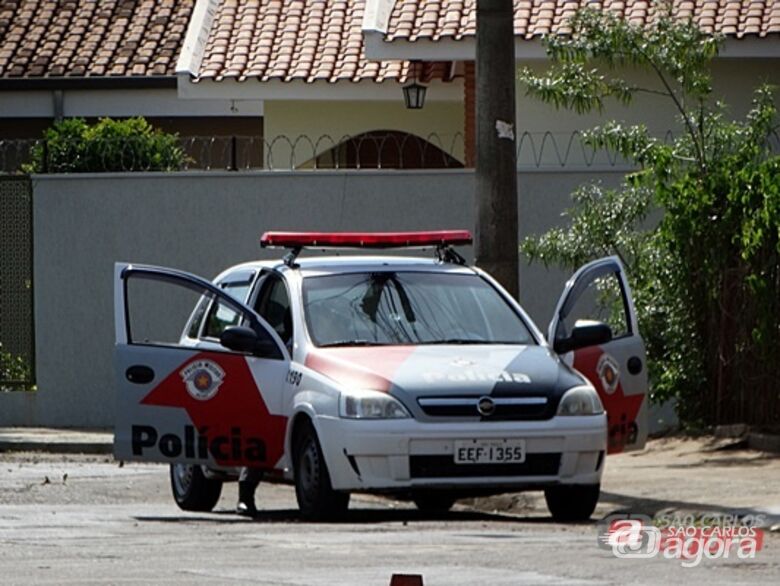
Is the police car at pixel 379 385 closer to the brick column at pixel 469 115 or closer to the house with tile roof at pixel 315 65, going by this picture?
the house with tile roof at pixel 315 65

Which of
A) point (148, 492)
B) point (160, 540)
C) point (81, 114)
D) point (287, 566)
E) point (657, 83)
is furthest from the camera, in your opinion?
point (81, 114)

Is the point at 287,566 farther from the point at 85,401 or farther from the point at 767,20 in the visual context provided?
the point at 767,20

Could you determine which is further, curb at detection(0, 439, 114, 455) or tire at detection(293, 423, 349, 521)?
curb at detection(0, 439, 114, 455)

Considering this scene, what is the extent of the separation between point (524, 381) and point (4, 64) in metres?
23.1

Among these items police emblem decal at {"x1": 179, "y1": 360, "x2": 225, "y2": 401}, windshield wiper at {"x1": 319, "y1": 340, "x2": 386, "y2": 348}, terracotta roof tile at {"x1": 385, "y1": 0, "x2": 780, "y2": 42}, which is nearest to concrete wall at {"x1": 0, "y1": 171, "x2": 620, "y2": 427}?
terracotta roof tile at {"x1": 385, "y1": 0, "x2": 780, "y2": 42}

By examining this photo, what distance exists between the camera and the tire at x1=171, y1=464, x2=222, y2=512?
48.1 feet

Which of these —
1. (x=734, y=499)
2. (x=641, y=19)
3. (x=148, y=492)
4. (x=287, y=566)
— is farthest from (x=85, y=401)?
(x=287, y=566)

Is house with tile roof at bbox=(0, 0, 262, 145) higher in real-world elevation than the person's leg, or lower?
higher

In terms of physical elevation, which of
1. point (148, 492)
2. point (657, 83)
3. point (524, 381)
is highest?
point (657, 83)

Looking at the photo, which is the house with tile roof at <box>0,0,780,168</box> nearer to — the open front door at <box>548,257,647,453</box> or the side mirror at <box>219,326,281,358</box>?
the open front door at <box>548,257,647,453</box>

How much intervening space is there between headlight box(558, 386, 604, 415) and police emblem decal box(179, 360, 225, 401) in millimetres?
2143

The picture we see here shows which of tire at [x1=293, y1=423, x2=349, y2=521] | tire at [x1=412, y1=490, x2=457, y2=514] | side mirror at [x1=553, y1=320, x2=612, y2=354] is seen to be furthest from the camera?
tire at [x1=412, y1=490, x2=457, y2=514]

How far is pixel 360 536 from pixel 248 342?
2127 millimetres

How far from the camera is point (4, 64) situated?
34594mm
